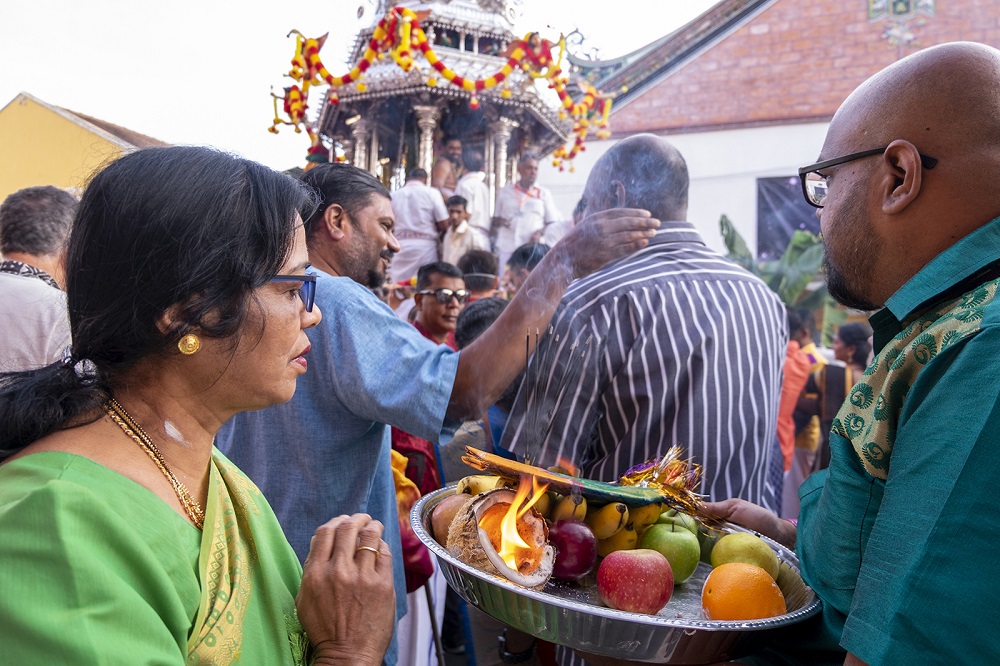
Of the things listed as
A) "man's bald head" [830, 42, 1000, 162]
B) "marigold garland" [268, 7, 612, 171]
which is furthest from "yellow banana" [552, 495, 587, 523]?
"marigold garland" [268, 7, 612, 171]

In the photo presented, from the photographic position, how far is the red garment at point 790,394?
5.22 m

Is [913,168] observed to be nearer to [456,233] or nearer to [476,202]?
[456,233]

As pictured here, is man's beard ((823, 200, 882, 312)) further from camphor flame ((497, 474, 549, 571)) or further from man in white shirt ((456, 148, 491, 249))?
man in white shirt ((456, 148, 491, 249))

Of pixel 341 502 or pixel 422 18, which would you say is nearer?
pixel 341 502

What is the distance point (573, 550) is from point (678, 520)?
0.34 meters

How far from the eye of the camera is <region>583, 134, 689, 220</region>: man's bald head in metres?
2.26

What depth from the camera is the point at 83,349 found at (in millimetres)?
1236

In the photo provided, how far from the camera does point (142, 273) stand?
1.19 metres

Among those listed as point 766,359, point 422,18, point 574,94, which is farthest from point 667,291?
point 574,94

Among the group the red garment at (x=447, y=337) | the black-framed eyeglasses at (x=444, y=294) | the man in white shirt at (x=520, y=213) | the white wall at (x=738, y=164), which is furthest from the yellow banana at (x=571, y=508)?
the white wall at (x=738, y=164)

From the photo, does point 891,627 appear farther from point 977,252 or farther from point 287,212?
point 287,212

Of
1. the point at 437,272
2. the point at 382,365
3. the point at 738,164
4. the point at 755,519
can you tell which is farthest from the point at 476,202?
the point at 755,519

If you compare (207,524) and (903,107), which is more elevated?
(903,107)

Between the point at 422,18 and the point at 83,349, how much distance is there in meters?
11.0
